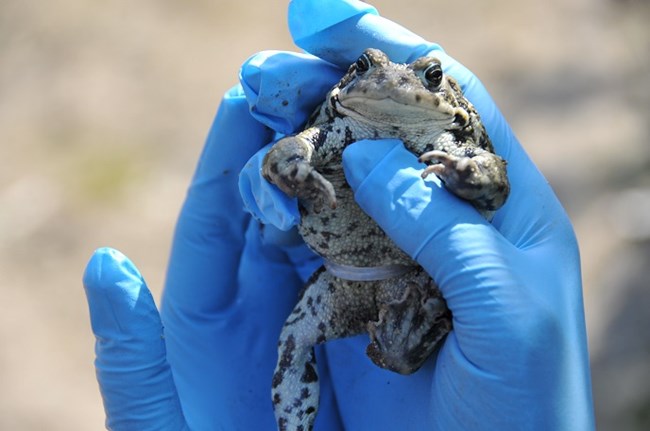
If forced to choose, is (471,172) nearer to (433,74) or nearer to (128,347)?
(433,74)

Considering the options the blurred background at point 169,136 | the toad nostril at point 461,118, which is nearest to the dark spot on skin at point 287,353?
the toad nostril at point 461,118

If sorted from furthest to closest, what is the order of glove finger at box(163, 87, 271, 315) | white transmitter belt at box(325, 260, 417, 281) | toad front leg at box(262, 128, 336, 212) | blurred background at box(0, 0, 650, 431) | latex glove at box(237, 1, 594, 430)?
blurred background at box(0, 0, 650, 431), glove finger at box(163, 87, 271, 315), white transmitter belt at box(325, 260, 417, 281), latex glove at box(237, 1, 594, 430), toad front leg at box(262, 128, 336, 212)

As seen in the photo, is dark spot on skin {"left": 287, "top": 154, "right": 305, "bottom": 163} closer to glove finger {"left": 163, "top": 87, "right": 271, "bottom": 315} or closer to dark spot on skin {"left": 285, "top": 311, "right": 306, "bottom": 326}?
dark spot on skin {"left": 285, "top": 311, "right": 306, "bottom": 326}

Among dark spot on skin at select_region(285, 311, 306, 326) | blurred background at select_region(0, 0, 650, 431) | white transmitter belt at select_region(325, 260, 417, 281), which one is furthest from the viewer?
blurred background at select_region(0, 0, 650, 431)

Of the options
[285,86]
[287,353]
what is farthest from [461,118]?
[287,353]

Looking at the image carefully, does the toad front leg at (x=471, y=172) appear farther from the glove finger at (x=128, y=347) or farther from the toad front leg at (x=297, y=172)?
the glove finger at (x=128, y=347)

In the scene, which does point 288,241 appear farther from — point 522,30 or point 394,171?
point 522,30

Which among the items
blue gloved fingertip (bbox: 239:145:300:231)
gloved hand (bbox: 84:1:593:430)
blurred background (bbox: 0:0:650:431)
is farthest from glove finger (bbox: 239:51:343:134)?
blurred background (bbox: 0:0:650:431)

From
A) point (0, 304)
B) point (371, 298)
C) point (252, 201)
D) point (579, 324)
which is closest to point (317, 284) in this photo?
point (371, 298)
